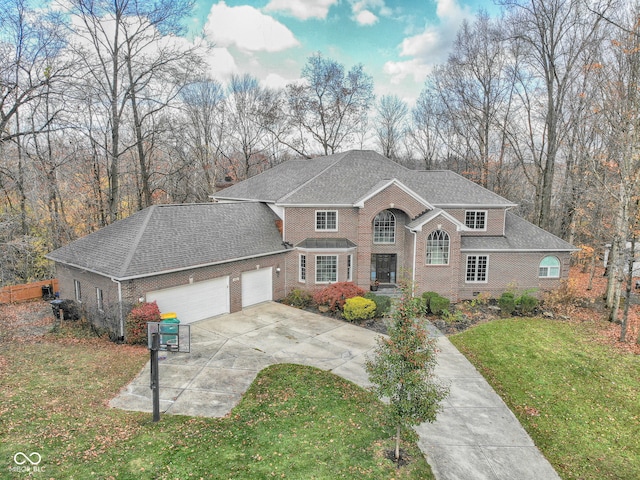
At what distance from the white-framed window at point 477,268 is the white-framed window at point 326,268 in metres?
7.77

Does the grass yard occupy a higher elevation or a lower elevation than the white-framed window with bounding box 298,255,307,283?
lower

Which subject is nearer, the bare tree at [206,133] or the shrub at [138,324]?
the shrub at [138,324]

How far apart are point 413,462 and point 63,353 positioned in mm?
12152

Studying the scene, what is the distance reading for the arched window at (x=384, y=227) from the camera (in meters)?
23.0

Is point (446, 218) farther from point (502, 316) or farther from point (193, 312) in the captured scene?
point (193, 312)

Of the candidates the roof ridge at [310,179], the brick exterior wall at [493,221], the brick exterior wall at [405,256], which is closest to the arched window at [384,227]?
the brick exterior wall at [405,256]

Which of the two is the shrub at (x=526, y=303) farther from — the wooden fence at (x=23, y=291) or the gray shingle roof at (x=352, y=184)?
the wooden fence at (x=23, y=291)

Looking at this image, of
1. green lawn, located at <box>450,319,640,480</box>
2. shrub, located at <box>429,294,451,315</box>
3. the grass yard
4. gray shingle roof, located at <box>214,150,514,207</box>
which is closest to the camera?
the grass yard

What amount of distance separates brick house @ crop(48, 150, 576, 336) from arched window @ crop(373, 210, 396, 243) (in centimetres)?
6

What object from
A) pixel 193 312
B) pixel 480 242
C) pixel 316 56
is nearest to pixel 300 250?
pixel 193 312

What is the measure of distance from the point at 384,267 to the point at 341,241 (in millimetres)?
3492

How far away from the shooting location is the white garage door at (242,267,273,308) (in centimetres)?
2005

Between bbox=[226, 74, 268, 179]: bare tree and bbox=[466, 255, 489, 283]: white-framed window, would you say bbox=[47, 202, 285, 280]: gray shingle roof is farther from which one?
bbox=[226, 74, 268, 179]: bare tree

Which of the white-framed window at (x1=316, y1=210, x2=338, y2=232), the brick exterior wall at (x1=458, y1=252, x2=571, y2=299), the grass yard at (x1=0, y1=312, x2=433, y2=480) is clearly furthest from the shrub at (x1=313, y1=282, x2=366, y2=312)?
the grass yard at (x1=0, y1=312, x2=433, y2=480)
